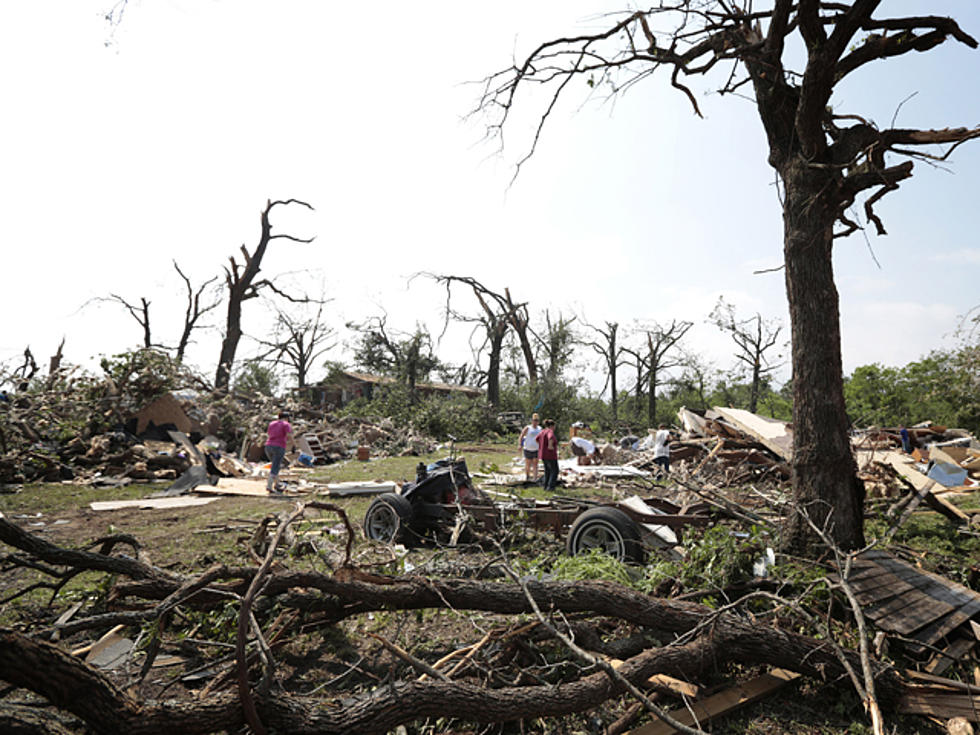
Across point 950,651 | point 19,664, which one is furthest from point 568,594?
point 19,664

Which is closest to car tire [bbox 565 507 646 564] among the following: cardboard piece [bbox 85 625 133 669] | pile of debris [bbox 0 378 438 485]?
cardboard piece [bbox 85 625 133 669]

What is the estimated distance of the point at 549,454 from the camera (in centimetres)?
1096

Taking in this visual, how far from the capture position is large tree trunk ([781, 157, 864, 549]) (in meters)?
4.95

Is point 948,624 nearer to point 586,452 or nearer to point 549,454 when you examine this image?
point 549,454

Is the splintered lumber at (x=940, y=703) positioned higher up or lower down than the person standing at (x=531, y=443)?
lower down

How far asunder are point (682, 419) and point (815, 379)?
11.8 m

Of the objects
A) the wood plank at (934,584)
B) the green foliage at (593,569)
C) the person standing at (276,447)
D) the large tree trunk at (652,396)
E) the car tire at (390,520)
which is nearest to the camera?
the wood plank at (934,584)

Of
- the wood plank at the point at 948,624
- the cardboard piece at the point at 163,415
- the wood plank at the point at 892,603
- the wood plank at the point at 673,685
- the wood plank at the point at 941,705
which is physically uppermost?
the cardboard piece at the point at 163,415

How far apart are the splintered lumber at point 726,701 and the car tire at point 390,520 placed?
3.55 meters

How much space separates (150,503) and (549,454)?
7.55 m

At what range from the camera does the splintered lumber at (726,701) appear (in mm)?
2783

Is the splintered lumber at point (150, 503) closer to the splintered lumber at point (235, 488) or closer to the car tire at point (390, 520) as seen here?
the splintered lumber at point (235, 488)

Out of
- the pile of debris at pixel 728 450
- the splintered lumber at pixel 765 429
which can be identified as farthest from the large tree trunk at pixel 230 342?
the splintered lumber at pixel 765 429

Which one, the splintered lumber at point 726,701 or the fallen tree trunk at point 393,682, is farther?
the splintered lumber at point 726,701
